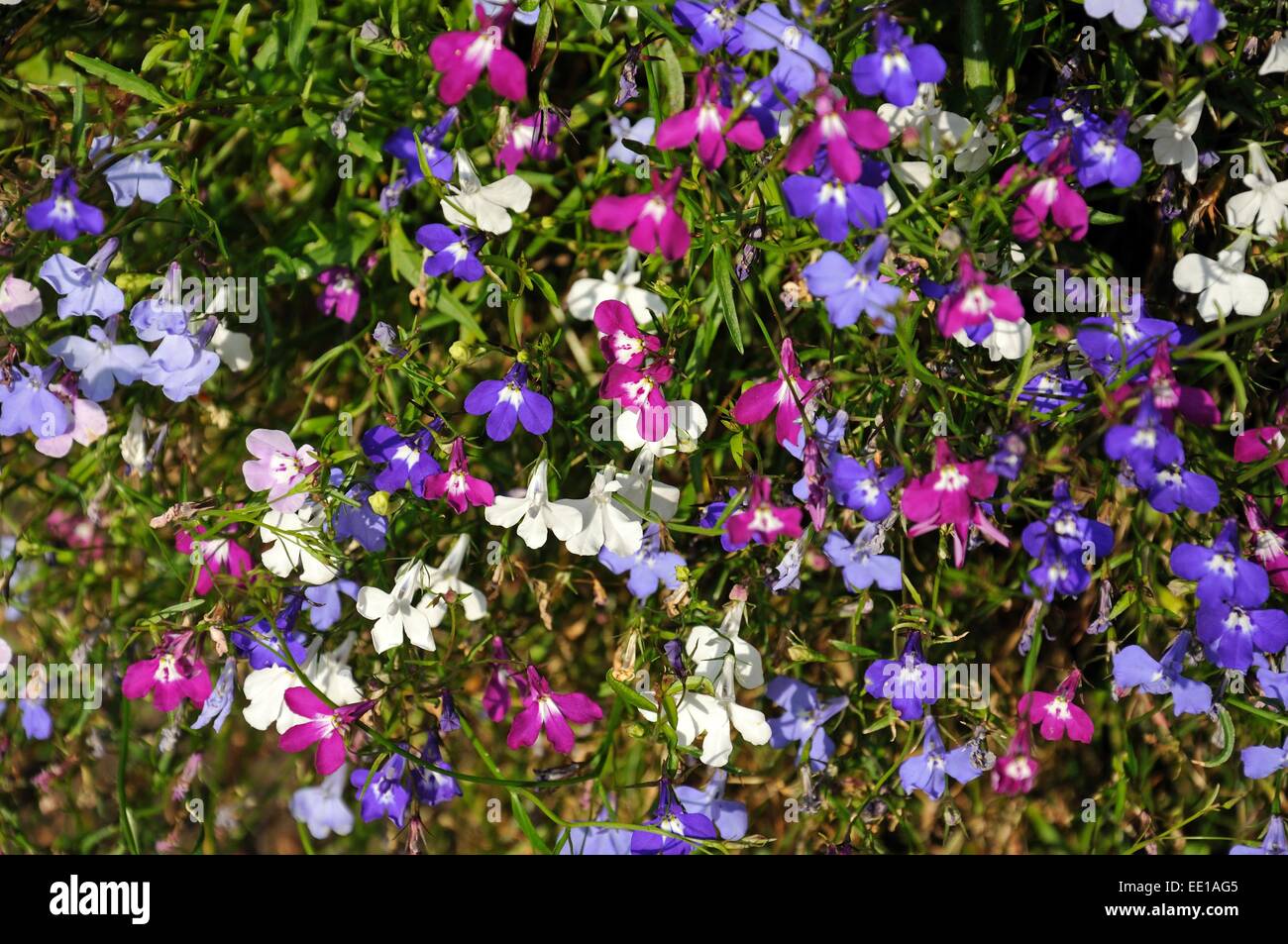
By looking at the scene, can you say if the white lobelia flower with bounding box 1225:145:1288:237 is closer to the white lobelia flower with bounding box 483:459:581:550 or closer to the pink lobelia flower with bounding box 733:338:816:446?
the pink lobelia flower with bounding box 733:338:816:446

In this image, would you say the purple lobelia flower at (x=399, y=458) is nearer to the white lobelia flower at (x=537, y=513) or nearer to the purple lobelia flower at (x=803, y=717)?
the white lobelia flower at (x=537, y=513)

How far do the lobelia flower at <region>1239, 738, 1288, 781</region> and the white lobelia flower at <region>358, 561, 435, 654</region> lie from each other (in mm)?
1185

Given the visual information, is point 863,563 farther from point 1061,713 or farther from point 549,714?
point 549,714

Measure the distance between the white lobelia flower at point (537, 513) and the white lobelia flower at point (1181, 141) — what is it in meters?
0.91

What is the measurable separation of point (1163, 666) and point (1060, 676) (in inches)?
14.6

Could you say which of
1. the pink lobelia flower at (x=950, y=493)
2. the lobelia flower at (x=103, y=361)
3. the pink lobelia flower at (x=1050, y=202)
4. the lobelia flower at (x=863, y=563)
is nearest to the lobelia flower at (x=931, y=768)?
the lobelia flower at (x=863, y=563)

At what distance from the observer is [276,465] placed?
1.45 m

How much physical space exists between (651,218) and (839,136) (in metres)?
0.23

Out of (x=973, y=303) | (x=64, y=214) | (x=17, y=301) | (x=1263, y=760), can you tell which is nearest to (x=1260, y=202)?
(x=973, y=303)

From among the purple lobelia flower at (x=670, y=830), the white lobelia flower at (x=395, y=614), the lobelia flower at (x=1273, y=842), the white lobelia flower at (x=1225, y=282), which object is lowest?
the lobelia flower at (x=1273, y=842)

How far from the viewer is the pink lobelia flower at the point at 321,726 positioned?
1.36 m

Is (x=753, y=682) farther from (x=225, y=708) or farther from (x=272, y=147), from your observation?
(x=272, y=147)
